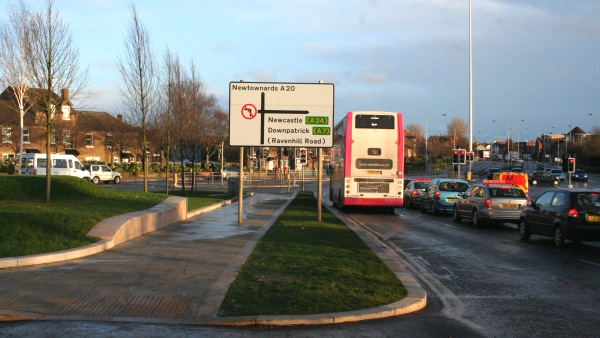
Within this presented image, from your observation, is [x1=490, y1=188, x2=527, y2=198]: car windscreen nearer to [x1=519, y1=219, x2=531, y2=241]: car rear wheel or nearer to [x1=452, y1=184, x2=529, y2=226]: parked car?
[x1=452, y1=184, x2=529, y2=226]: parked car

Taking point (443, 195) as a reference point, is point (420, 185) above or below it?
above

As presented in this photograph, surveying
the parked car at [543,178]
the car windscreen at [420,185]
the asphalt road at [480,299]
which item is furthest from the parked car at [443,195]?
the parked car at [543,178]

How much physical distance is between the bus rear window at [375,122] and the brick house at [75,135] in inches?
1065

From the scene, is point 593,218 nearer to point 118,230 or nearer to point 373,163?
point 118,230

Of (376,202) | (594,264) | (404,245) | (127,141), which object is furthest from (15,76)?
(127,141)

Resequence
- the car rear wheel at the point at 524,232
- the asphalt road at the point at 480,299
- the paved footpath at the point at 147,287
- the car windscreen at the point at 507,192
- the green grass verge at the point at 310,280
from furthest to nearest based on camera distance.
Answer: the car windscreen at the point at 507,192, the car rear wheel at the point at 524,232, the green grass verge at the point at 310,280, the paved footpath at the point at 147,287, the asphalt road at the point at 480,299

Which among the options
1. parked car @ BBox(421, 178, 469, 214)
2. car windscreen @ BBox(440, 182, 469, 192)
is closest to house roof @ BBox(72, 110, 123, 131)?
parked car @ BBox(421, 178, 469, 214)

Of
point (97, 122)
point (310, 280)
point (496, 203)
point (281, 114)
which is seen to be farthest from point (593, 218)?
point (97, 122)

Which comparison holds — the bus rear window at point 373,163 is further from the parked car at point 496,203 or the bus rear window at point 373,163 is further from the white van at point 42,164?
the white van at point 42,164

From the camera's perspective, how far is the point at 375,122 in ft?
81.9

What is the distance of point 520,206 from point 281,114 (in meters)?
8.58

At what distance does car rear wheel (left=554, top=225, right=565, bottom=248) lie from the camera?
47.7 feet

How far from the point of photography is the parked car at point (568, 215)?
45.9 feet

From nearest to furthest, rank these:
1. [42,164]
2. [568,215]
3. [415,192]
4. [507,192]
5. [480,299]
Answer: [480,299] < [568,215] < [507,192] < [415,192] < [42,164]
